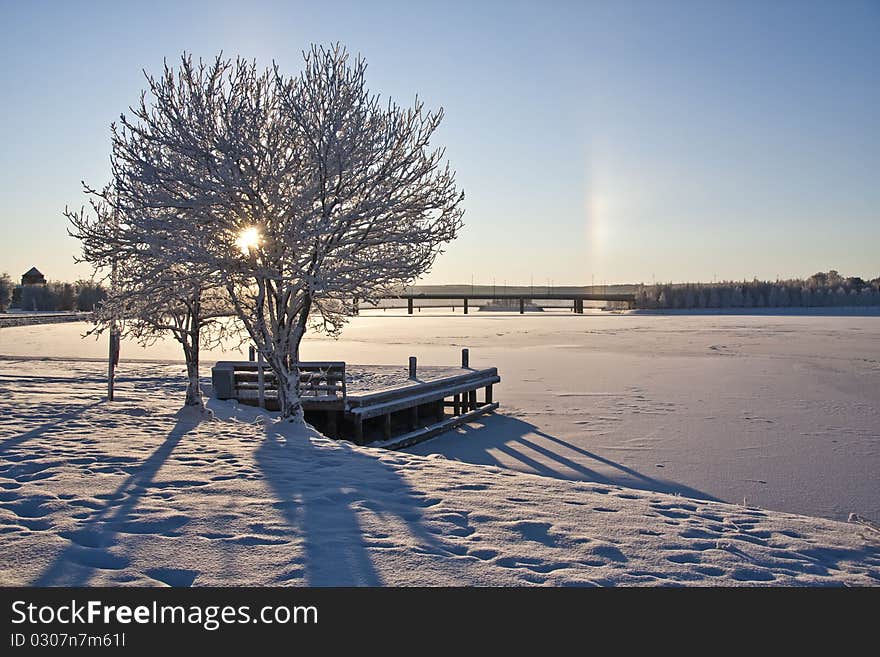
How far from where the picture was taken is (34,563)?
5012mm

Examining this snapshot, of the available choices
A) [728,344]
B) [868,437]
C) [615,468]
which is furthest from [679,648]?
[728,344]

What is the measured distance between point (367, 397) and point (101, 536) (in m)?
10.0

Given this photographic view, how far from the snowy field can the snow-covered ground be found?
25 millimetres

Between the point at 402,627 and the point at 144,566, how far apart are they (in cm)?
210

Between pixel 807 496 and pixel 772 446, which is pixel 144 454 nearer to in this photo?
pixel 807 496

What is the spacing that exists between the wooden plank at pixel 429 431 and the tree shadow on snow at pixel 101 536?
7672mm

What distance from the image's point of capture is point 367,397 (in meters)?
15.6

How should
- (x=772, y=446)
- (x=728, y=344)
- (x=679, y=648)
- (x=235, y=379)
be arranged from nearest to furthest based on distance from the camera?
(x=679, y=648), (x=772, y=446), (x=235, y=379), (x=728, y=344)

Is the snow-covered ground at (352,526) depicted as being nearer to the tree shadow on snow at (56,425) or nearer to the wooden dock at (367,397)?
the tree shadow on snow at (56,425)

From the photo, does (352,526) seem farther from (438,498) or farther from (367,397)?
(367,397)

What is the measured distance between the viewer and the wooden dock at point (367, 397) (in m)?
15.1

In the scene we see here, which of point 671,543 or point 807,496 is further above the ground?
point 671,543

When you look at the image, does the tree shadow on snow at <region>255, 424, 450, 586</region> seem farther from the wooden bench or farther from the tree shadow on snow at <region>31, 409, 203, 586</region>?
the wooden bench

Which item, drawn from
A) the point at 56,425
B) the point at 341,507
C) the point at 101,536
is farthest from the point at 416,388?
the point at 101,536
